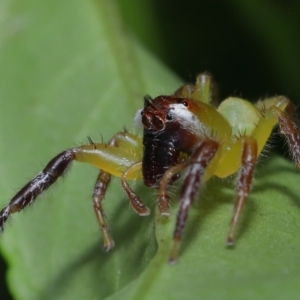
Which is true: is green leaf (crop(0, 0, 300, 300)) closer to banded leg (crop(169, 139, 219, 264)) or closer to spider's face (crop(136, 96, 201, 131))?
banded leg (crop(169, 139, 219, 264))

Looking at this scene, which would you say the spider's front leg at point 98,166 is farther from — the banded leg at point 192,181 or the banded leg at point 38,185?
the banded leg at point 192,181

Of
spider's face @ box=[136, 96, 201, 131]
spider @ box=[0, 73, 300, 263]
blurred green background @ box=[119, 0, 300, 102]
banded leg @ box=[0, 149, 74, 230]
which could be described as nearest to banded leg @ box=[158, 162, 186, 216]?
spider @ box=[0, 73, 300, 263]

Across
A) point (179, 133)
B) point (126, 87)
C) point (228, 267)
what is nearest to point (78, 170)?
point (126, 87)

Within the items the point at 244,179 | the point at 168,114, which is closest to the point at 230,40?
the point at 168,114

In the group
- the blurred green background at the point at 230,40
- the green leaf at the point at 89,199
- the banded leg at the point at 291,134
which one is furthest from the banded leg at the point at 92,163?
the blurred green background at the point at 230,40

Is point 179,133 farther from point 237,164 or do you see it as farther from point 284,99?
point 284,99

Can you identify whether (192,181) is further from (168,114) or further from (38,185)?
(38,185)
